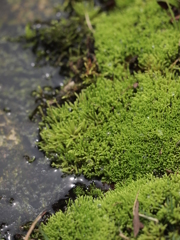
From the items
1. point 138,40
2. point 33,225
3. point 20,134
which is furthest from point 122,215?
point 138,40

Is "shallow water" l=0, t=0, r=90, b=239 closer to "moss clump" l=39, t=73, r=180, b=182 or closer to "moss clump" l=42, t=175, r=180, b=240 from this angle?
"moss clump" l=39, t=73, r=180, b=182

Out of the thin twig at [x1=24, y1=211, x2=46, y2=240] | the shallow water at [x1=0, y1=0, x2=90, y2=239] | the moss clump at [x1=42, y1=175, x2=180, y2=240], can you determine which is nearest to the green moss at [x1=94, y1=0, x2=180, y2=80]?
the shallow water at [x1=0, y1=0, x2=90, y2=239]

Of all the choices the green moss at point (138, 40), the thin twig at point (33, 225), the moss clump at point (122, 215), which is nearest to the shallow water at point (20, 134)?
the thin twig at point (33, 225)

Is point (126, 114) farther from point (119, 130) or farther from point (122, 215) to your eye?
point (122, 215)

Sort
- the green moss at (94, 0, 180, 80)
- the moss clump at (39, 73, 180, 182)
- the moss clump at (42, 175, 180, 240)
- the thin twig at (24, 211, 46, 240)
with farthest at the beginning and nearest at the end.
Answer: the green moss at (94, 0, 180, 80) → the moss clump at (39, 73, 180, 182) → the thin twig at (24, 211, 46, 240) → the moss clump at (42, 175, 180, 240)

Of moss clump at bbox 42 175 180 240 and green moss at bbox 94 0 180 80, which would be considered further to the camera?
green moss at bbox 94 0 180 80

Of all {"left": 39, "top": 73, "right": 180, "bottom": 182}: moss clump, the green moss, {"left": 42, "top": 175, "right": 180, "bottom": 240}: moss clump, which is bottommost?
{"left": 42, "top": 175, "right": 180, "bottom": 240}: moss clump

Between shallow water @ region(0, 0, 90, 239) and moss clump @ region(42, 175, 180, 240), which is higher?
shallow water @ region(0, 0, 90, 239)

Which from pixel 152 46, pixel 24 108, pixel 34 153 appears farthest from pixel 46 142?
pixel 152 46

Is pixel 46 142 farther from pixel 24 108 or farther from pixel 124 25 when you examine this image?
pixel 124 25
